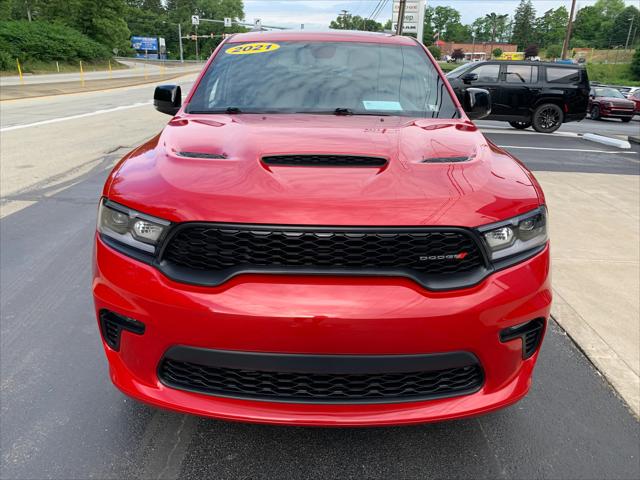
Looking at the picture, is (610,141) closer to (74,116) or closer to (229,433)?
Result: (229,433)

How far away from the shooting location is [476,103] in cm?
357

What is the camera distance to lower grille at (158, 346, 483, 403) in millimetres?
1846

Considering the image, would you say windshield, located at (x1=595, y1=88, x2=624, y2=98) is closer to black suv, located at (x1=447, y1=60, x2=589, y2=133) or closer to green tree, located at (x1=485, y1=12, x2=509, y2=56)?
black suv, located at (x1=447, y1=60, x2=589, y2=133)

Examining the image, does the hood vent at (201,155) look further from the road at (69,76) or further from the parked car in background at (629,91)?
the road at (69,76)

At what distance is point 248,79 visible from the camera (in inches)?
124

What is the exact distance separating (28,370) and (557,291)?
3556mm

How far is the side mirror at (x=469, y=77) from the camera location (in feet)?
46.8

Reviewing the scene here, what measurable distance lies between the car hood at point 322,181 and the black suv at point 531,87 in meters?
13.6

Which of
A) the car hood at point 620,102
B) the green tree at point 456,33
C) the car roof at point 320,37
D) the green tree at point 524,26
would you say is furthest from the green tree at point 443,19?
the car roof at point 320,37

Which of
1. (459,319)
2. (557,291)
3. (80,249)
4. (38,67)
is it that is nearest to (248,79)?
(459,319)

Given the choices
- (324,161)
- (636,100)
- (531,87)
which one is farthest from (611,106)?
(324,161)

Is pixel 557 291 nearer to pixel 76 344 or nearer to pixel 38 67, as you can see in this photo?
pixel 76 344

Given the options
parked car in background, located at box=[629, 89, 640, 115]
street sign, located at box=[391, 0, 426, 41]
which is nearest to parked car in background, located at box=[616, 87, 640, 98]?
parked car in background, located at box=[629, 89, 640, 115]

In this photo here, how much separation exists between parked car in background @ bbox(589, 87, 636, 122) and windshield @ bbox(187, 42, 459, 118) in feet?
72.3
